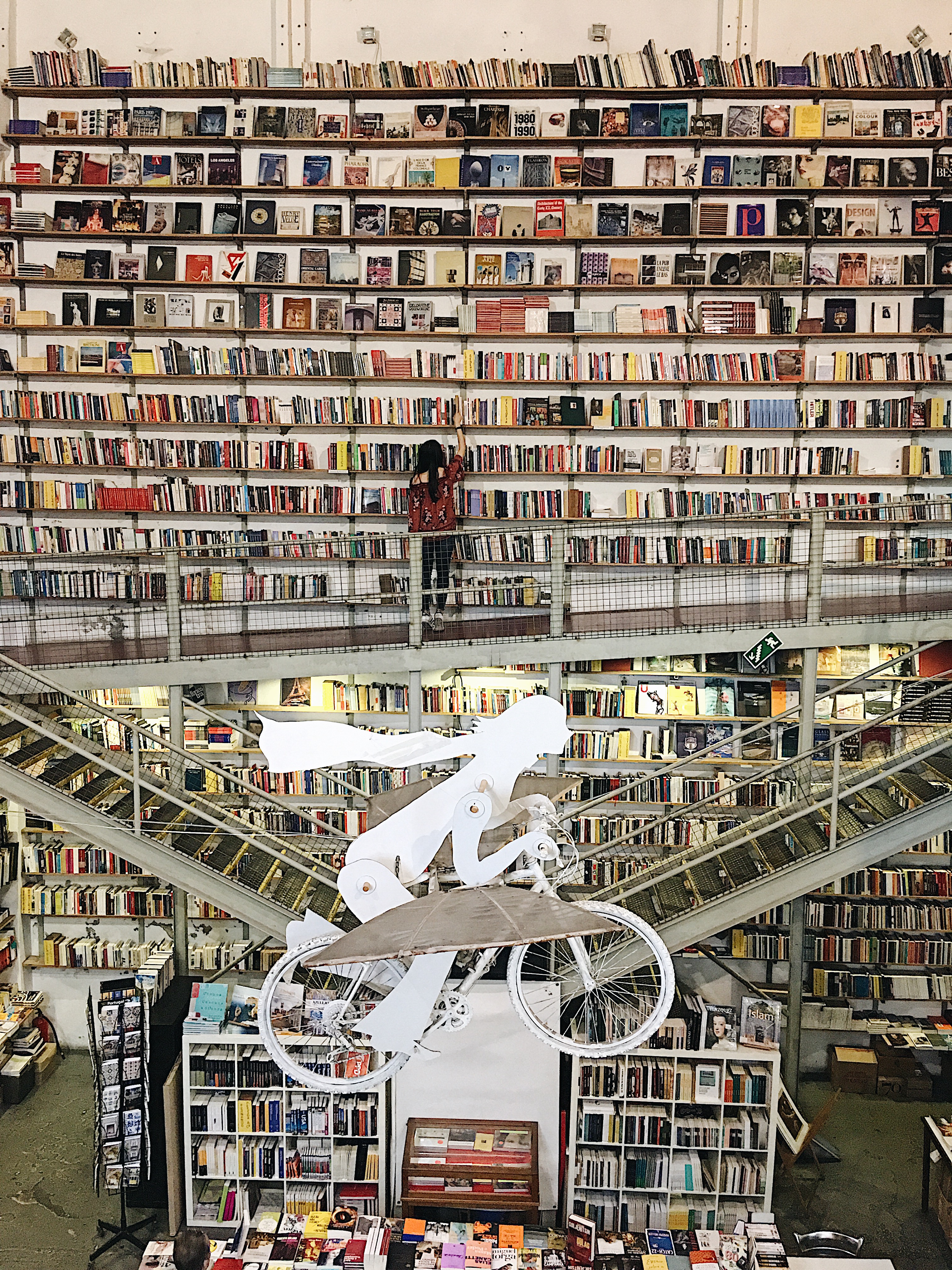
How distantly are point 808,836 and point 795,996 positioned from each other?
1.35 metres

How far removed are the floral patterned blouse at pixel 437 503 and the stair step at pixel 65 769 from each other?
252cm

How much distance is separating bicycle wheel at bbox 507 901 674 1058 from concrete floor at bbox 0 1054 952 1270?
1.25m

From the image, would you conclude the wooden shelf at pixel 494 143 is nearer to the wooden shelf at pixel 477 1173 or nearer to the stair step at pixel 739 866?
the stair step at pixel 739 866

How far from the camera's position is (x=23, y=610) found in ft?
23.7

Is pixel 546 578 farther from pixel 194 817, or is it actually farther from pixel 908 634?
pixel 194 817

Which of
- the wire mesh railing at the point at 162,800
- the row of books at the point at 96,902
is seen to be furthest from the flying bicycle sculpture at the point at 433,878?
the row of books at the point at 96,902

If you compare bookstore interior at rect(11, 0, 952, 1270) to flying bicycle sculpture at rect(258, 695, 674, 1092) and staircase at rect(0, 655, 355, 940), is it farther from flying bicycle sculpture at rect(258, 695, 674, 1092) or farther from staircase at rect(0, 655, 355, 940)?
flying bicycle sculpture at rect(258, 695, 674, 1092)

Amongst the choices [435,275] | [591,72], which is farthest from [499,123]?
[435,275]

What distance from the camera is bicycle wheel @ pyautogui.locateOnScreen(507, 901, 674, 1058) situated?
3.64 metres

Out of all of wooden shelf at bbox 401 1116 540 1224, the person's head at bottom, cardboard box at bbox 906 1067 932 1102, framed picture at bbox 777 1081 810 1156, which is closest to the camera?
the person's head at bottom

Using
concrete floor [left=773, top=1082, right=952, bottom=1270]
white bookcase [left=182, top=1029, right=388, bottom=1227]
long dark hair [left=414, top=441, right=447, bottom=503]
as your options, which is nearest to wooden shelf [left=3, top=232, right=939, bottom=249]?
long dark hair [left=414, top=441, right=447, bottom=503]

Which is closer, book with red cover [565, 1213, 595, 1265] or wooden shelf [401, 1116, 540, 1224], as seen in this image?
book with red cover [565, 1213, 595, 1265]

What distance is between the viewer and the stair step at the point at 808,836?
5.18 meters

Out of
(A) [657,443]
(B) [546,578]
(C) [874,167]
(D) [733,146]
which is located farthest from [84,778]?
(C) [874,167]
